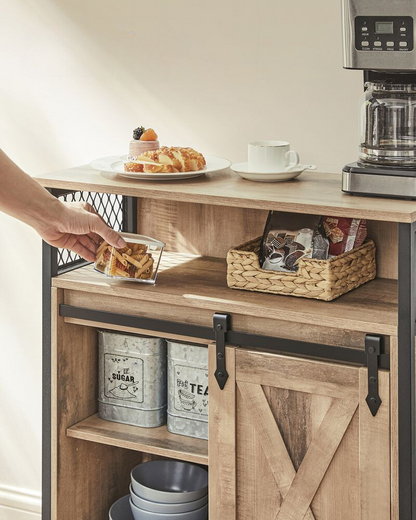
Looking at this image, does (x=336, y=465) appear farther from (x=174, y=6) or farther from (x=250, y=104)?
(x=174, y=6)

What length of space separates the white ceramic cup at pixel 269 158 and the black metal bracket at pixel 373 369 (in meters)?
0.53

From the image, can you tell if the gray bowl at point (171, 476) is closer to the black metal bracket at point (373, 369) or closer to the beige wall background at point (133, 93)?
the beige wall background at point (133, 93)

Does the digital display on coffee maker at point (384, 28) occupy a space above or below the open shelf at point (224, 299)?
above

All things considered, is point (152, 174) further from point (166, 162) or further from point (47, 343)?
point (47, 343)

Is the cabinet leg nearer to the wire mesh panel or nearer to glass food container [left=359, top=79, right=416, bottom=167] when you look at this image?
glass food container [left=359, top=79, right=416, bottom=167]

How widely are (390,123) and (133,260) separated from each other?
2.44ft

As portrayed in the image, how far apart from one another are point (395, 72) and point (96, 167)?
32.7 inches

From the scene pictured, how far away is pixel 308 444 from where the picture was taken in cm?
209

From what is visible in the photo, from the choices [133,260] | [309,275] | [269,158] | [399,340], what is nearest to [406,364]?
[399,340]

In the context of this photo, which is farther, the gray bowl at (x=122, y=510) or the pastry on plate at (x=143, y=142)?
the gray bowl at (x=122, y=510)

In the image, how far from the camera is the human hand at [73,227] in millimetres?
2195

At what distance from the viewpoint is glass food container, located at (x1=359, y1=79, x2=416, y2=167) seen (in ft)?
6.58

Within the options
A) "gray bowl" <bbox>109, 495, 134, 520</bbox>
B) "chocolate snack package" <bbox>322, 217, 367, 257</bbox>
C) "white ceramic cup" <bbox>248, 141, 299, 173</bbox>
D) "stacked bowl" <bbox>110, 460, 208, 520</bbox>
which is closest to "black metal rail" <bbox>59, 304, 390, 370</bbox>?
"chocolate snack package" <bbox>322, 217, 367, 257</bbox>

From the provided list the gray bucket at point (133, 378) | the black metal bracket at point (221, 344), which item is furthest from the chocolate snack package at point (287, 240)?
the gray bucket at point (133, 378)
